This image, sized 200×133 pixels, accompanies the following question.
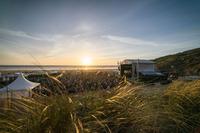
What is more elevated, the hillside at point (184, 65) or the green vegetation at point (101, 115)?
the hillside at point (184, 65)

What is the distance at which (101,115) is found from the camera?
2.27 m

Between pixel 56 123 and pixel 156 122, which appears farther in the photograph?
pixel 156 122

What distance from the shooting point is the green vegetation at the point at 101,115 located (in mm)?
1852

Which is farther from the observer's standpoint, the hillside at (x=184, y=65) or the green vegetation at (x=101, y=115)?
Result: the hillside at (x=184, y=65)

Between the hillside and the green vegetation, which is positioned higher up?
the hillside

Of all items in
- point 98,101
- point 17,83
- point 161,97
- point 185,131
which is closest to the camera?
point 98,101

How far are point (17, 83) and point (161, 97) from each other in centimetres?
955

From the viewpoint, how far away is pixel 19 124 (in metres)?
1.89

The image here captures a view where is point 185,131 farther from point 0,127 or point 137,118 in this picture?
point 0,127

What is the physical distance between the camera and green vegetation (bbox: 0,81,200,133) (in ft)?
6.07

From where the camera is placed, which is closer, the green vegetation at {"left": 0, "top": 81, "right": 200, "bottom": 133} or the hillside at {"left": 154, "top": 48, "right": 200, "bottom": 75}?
the green vegetation at {"left": 0, "top": 81, "right": 200, "bottom": 133}

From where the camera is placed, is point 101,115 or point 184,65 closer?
point 101,115

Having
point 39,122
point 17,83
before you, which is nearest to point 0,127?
point 39,122

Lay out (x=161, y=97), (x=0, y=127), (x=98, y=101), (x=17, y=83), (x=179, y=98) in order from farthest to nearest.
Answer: (x=17, y=83), (x=161, y=97), (x=179, y=98), (x=98, y=101), (x=0, y=127)
